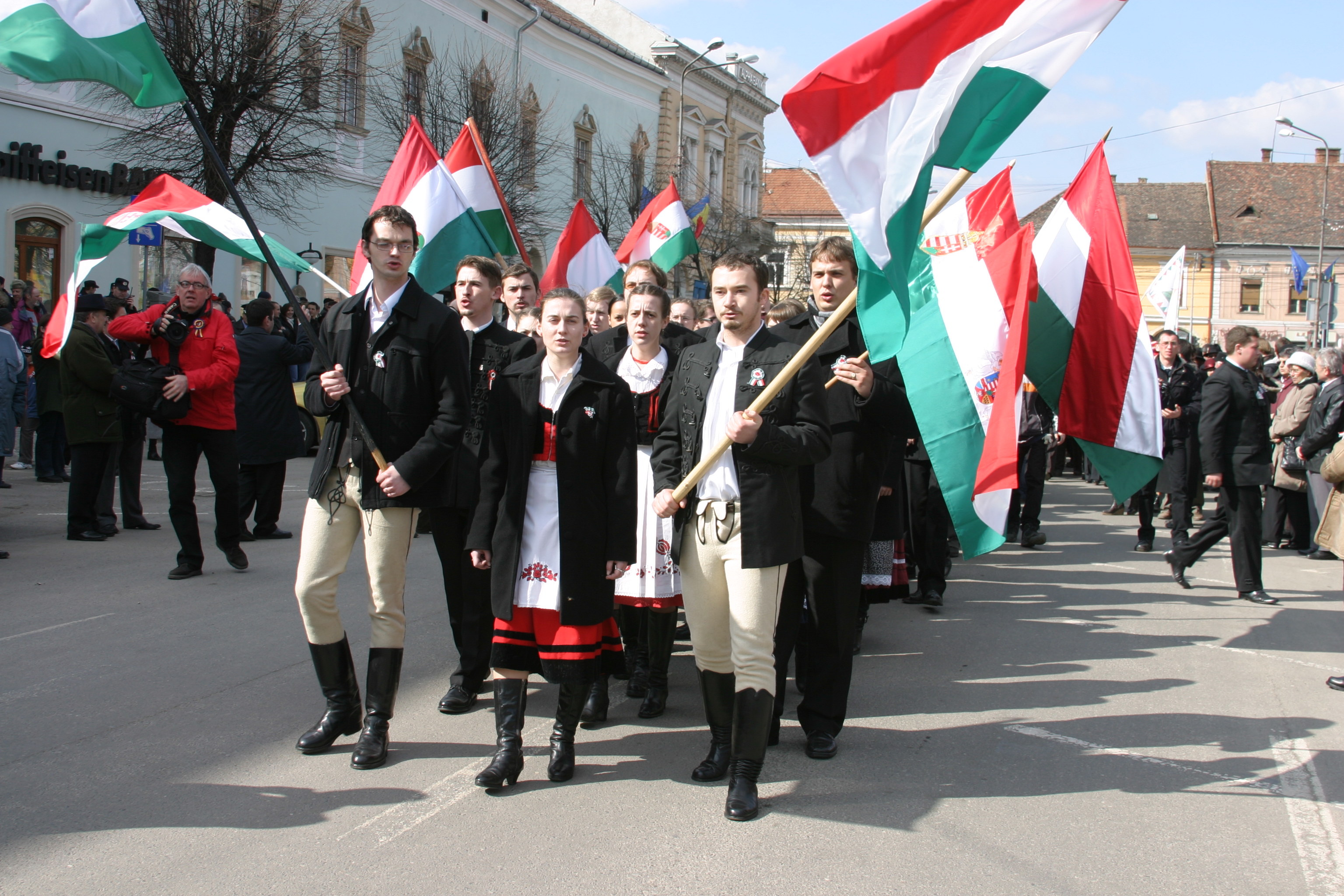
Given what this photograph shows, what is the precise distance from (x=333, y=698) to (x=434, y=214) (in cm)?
376

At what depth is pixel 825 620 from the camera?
482 centimetres

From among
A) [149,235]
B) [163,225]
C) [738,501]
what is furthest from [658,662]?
[149,235]

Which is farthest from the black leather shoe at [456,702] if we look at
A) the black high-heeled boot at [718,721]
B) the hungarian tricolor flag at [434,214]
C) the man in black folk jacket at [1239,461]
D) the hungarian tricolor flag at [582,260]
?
→ the man in black folk jacket at [1239,461]

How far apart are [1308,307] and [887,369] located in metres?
59.0

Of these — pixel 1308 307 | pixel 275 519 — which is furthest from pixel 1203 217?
pixel 275 519

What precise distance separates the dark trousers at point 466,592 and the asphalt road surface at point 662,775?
22 centimetres

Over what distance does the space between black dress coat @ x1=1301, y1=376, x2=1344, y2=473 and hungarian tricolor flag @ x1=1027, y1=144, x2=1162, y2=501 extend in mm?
3863

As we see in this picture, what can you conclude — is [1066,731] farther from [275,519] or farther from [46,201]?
[46,201]

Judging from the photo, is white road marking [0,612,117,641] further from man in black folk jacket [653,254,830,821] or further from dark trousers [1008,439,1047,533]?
dark trousers [1008,439,1047,533]

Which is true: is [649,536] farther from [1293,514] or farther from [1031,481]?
[1293,514]

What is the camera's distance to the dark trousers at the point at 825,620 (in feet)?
15.8

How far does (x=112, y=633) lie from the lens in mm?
6340

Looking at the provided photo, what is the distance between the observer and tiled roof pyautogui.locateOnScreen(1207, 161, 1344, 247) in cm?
5934

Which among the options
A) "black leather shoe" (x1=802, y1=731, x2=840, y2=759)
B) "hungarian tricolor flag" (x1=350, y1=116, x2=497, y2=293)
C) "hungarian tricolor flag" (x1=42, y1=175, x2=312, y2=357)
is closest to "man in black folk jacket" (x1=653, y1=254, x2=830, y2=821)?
"black leather shoe" (x1=802, y1=731, x2=840, y2=759)
